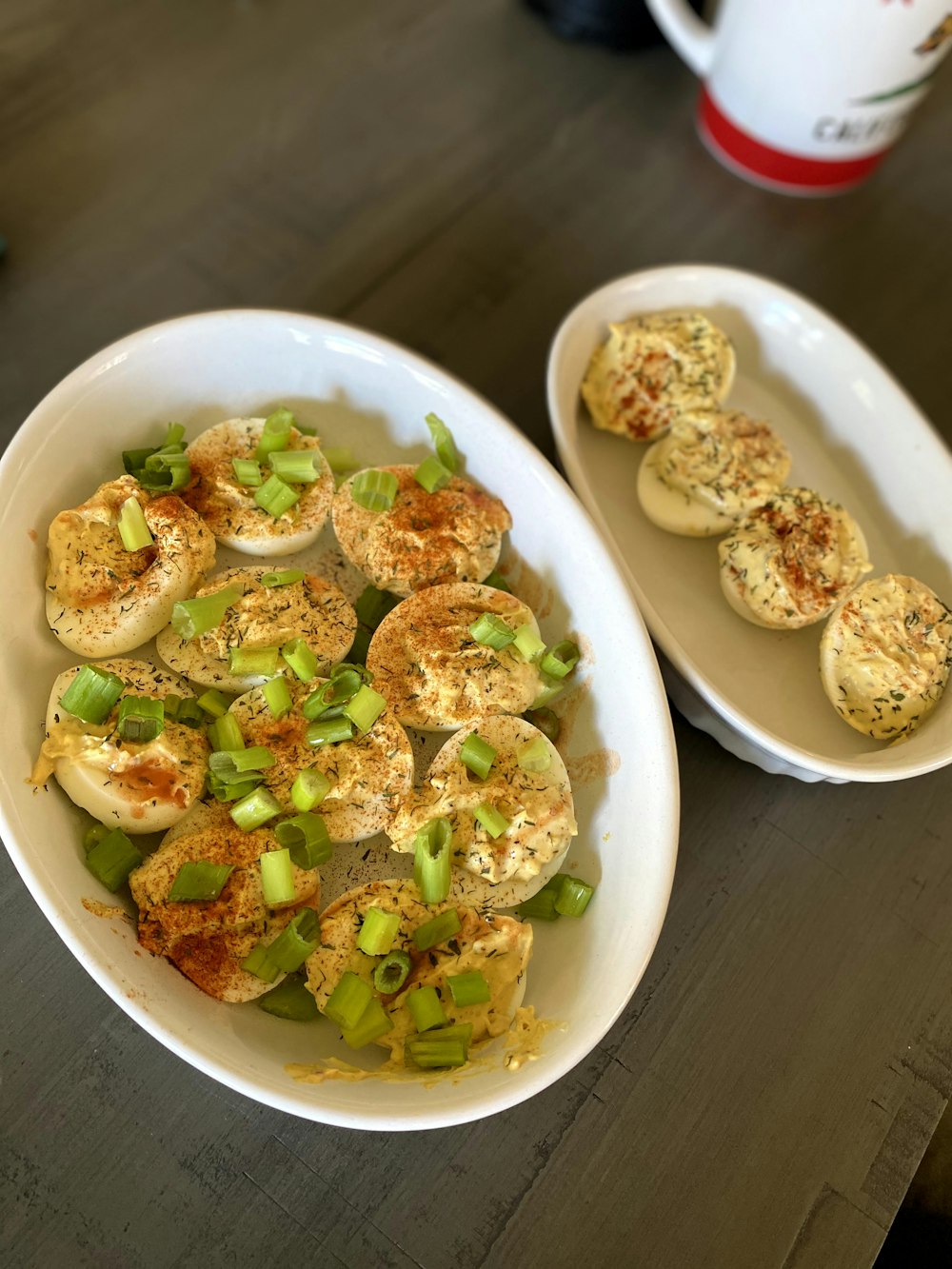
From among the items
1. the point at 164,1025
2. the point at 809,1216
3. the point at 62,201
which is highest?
the point at 62,201

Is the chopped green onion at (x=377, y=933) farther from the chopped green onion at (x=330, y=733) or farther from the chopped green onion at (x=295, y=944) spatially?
the chopped green onion at (x=330, y=733)

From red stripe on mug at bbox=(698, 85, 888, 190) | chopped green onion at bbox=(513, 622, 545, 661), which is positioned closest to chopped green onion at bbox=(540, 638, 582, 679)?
chopped green onion at bbox=(513, 622, 545, 661)

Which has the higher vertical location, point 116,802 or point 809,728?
point 116,802

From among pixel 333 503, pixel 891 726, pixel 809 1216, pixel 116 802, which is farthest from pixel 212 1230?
pixel 891 726

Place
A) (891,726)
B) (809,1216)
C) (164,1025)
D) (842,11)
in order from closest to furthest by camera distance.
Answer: (164,1025)
(809,1216)
(891,726)
(842,11)

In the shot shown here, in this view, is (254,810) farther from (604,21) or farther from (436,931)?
(604,21)

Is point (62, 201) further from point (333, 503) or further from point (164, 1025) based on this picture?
point (164, 1025)

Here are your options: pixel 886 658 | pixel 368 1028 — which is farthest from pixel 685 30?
pixel 368 1028
